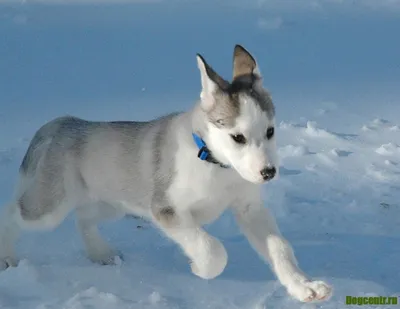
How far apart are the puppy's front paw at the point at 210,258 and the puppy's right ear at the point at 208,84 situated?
71 centimetres

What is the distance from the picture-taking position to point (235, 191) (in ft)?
12.5

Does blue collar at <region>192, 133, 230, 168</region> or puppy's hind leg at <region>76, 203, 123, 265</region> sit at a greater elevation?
blue collar at <region>192, 133, 230, 168</region>

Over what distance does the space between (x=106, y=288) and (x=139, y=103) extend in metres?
3.17

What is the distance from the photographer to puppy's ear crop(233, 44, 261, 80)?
3768mm

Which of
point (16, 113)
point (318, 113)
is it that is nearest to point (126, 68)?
point (16, 113)

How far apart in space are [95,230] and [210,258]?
1.23 metres

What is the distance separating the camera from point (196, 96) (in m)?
7.12

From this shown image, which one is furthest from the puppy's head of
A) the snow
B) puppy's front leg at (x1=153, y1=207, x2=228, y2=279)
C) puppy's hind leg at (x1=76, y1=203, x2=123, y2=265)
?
puppy's hind leg at (x1=76, y1=203, x2=123, y2=265)

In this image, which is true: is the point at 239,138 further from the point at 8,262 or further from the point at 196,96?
the point at 196,96

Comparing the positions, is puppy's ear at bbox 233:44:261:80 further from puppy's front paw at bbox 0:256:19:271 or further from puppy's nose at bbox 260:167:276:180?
puppy's front paw at bbox 0:256:19:271

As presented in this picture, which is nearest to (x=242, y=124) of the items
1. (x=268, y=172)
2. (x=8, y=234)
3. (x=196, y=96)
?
(x=268, y=172)

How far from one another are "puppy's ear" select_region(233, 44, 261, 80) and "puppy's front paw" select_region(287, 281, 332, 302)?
3.66 ft

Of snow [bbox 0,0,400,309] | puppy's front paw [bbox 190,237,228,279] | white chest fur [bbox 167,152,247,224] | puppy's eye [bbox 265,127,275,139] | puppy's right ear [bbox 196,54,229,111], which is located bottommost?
snow [bbox 0,0,400,309]

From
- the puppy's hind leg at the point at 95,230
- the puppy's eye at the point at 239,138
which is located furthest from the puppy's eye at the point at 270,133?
the puppy's hind leg at the point at 95,230
